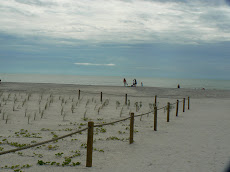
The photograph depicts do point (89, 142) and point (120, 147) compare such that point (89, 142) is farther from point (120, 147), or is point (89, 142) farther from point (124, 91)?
point (124, 91)

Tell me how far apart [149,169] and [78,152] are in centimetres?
234

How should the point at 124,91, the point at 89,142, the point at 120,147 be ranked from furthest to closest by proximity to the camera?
the point at 124,91
the point at 120,147
the point at 89,142

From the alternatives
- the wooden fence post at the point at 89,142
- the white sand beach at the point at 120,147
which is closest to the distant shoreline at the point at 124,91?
the white sand beach at the point at 120,147

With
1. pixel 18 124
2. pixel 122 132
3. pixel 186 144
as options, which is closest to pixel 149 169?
pixel 186 144

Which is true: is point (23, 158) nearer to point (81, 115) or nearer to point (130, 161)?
point (130, 161)

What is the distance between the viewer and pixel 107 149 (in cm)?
788

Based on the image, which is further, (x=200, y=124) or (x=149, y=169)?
(x=200, y=124)

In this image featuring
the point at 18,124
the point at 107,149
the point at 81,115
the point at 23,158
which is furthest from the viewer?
the point at 81,115

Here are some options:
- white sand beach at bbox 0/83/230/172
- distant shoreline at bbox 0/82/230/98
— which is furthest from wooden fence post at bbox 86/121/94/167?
distant shoreline at bbox 0/82/230/98

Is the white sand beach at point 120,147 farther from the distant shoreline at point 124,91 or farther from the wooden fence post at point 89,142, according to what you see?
the distant shoreline at point 124,91

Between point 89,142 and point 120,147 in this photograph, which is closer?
point 89,142

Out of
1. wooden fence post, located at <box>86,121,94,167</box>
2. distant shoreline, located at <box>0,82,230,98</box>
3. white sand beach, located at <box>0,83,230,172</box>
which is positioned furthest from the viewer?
distant shoreline, located at <box>0,82,230,98</box>

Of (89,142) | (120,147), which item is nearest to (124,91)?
(120,147)

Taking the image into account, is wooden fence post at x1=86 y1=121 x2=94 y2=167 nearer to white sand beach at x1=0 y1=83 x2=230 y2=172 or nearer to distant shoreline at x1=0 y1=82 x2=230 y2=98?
white sand beach at x1=0 y1=83 x2=230 y2=172
